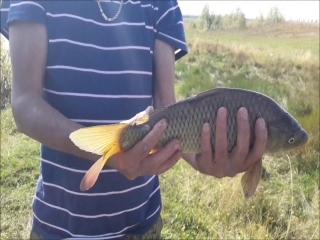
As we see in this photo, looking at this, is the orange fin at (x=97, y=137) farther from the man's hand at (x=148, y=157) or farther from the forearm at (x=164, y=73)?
the forearm at (x=164, y=73)

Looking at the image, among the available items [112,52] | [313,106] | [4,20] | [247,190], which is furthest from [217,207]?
[313,106]

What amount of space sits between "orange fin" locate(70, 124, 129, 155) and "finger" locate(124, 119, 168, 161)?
0.05m

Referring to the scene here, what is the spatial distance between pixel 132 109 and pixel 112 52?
173 mm

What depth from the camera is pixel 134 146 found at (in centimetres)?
92

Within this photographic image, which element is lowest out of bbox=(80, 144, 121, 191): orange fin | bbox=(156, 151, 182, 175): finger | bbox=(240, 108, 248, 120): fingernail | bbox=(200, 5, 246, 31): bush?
bbox=(200, 5, 246, 31): bush

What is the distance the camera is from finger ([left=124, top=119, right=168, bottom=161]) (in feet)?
2.95

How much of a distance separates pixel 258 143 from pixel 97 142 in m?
0.40

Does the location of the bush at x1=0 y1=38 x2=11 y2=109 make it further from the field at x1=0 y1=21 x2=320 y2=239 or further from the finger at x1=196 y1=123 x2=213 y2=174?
the finger at x1=196 y1=123 x2=213 y2=174

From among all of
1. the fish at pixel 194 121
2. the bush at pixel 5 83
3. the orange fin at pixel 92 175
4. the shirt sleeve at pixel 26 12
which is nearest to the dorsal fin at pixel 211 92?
the fish at pixel 194 121

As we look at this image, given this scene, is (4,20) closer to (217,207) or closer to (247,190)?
(247,190)

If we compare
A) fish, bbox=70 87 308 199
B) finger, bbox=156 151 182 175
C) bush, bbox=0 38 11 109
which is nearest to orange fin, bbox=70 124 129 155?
fish, bbox=70 87 308 199

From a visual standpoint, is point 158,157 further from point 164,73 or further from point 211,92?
point 164,73

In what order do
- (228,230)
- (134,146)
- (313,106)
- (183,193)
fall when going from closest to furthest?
(134,146) → (228,230) → (183,193) → (313,106)

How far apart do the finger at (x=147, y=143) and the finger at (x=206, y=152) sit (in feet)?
0.33
